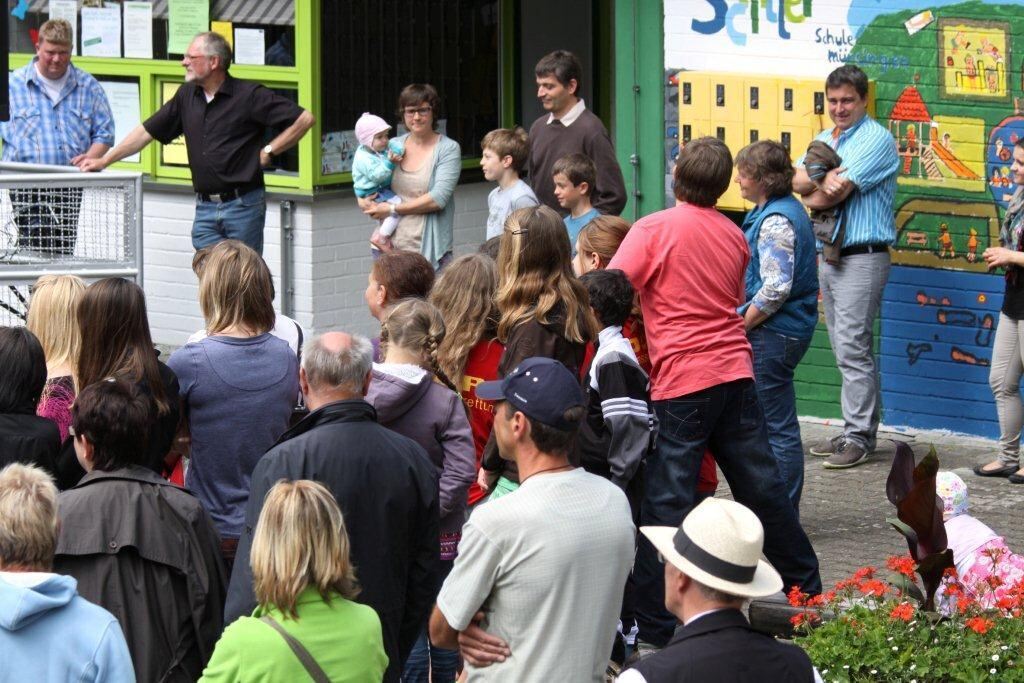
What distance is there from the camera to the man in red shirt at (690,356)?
22.2 ft

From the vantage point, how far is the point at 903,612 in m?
5.17

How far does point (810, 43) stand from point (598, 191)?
6.43 ft

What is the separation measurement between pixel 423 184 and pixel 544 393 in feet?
21.3

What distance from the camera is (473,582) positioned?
4.21 meters

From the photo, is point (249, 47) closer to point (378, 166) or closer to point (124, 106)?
point (124, 106)

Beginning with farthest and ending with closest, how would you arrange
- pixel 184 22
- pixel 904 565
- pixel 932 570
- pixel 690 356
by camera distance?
pixel 184 22
pixel 690 356
pixel 932 570
pixel 904 565

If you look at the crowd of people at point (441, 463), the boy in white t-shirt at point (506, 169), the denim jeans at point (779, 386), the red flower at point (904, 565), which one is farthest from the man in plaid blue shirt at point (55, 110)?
the red flower at point (904, 565)

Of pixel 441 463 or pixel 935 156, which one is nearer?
pixel 441 463

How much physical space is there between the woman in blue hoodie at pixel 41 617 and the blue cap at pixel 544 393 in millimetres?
1196

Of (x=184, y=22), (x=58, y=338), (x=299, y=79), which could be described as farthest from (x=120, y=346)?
(x=184, y=22)

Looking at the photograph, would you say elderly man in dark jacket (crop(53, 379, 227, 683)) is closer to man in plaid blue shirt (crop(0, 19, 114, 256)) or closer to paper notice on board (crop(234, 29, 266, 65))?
man in plaid blue shirt (crop(0, 19, 114, 256))

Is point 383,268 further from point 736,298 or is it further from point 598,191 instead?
point 598,191

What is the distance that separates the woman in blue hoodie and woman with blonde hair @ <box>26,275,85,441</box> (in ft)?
5.12

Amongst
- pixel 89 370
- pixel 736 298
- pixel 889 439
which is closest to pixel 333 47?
pixel 889 439
